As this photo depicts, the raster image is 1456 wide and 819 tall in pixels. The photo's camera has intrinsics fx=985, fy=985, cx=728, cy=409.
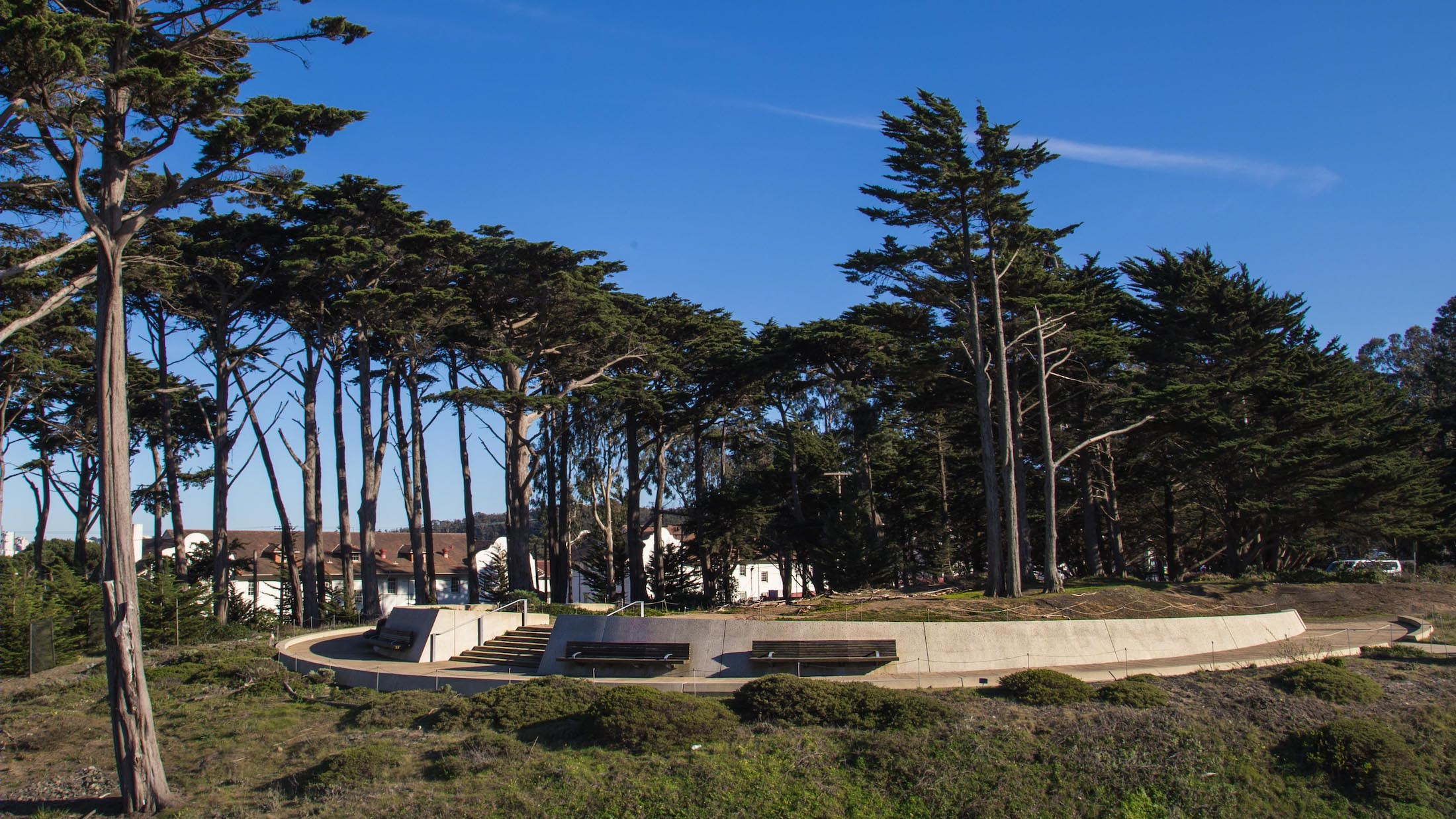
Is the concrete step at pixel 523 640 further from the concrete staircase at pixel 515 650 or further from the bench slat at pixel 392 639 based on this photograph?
the bench slat at pixel 392 639

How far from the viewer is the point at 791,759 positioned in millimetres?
12383

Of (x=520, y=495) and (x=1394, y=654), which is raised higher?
(x=520, y=495)

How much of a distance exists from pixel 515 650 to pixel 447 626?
1605 millimetres

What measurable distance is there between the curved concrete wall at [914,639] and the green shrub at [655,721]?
8.43 feet

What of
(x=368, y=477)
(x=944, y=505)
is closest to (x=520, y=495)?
(x=368, y=477)

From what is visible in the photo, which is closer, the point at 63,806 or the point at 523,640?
the point at 63,806

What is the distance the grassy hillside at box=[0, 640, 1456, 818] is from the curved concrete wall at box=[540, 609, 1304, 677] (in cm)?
211

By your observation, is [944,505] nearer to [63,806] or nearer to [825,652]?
[825,652]

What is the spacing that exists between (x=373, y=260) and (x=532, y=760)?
815 inches

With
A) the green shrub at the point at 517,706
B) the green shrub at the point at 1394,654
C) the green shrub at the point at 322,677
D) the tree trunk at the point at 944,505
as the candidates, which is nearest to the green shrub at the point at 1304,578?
the green shrub at the point at 1394,654

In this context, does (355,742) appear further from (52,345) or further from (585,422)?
(585,422)

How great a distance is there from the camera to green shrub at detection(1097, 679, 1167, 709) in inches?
529

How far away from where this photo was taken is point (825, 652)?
52.9 ft

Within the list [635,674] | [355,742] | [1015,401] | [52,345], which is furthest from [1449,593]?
[52,345]
